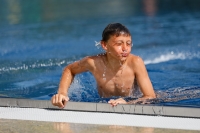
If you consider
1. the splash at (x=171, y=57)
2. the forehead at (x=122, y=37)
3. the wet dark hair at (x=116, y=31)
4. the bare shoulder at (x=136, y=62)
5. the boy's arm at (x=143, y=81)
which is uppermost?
the splash at (x=171, y=57)

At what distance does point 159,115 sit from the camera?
4105 mm

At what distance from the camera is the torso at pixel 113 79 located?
5340mm

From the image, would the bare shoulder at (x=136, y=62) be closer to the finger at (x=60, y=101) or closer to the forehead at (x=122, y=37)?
the forehead at (x=122, y=37)

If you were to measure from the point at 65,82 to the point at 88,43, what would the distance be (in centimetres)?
504

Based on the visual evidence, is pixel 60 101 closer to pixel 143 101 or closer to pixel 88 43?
pixel 143 101

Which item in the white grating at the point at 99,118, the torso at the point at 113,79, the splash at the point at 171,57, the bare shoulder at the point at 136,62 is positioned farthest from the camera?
the splash at the point at 171,57

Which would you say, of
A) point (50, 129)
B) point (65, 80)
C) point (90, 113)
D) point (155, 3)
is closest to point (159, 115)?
point (90, 113)

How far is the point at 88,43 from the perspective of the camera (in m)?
10.0

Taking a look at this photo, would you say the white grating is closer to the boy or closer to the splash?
the boy

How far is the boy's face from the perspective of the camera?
4.91m

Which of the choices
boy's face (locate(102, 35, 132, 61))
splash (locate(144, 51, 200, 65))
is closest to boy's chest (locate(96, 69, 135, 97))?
boy's face (locate(102, 35, 132, 61))

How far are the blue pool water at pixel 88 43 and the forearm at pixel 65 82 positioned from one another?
1.59 ft

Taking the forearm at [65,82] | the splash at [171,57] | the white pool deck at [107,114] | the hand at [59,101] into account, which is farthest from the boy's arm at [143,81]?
the splash at [171,57]

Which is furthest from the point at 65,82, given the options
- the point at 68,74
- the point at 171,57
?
the point at 171,57
